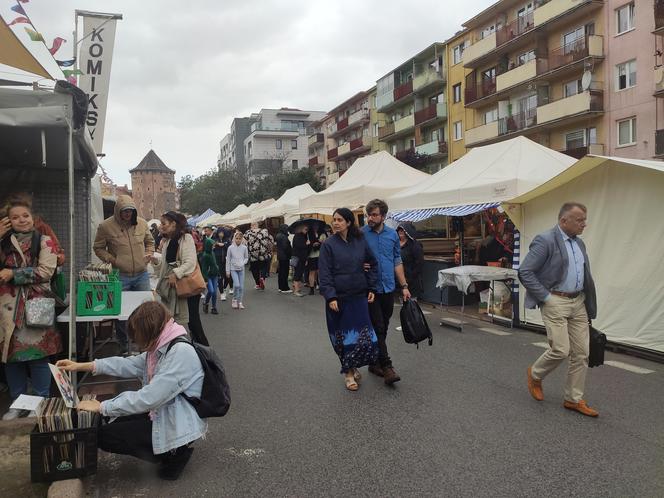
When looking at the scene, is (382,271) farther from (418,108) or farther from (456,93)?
(418,108)

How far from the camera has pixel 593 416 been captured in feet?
14.6

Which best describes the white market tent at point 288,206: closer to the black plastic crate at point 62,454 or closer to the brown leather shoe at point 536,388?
the brown leather shoe at point 536,388

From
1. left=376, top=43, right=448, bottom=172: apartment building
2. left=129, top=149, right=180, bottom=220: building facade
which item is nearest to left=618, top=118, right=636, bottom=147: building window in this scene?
left=376, top=43, right=448, bottom=172: apartment building

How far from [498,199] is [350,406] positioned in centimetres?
582

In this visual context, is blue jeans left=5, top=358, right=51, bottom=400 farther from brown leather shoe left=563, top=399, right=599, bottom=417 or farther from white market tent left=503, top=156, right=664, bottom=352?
white market tent left=503, top=156, right=664, bottom=352

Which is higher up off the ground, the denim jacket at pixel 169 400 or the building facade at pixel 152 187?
the building facade at pixel 152 187

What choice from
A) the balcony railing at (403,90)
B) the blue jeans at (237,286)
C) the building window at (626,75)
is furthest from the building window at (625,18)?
the blue jeans at (237,286)

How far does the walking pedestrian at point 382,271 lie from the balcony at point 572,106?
2334 cm

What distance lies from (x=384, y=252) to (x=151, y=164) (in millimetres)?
90435

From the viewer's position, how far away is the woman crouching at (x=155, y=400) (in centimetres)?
311

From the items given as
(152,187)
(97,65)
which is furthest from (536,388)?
(152,187)

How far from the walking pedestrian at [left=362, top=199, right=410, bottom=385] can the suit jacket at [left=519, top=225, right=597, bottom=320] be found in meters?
1.29

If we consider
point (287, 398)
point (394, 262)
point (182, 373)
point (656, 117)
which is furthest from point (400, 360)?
point (656, 117)

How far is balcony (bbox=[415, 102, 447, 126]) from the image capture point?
37.2 meters
